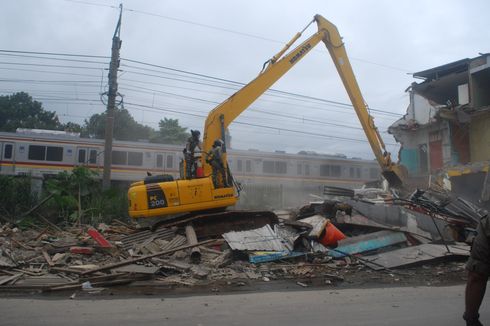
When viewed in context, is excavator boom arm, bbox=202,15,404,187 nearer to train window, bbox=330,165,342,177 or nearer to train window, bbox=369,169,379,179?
train window, bbox=330,165,342,177

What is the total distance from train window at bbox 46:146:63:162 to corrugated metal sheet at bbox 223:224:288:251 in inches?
564

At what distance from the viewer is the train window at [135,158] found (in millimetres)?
21875

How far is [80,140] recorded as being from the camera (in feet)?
69.2

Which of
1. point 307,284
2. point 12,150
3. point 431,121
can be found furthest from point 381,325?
point 12,150

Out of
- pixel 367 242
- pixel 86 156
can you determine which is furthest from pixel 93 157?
pixel 367 242

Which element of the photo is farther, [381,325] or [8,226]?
[8,226]

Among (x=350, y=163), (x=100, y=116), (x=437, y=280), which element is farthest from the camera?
(x=100, y=116)

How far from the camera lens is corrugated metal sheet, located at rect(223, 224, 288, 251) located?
9219 mm

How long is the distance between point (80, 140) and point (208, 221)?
42.8ft

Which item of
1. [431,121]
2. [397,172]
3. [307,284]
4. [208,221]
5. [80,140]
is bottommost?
[307,284]

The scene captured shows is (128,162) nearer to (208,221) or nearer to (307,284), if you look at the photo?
(208,221)

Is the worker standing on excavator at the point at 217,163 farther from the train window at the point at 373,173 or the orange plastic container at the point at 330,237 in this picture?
the train window at the point at 373,173

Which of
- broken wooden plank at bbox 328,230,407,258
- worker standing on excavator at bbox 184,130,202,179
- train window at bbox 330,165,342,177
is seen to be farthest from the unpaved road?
train window at bbox 330,165,342,177

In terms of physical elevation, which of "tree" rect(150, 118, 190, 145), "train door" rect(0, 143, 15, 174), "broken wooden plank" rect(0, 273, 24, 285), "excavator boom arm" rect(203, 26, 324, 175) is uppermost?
"tree" rect(150, 118, 190, 145)
